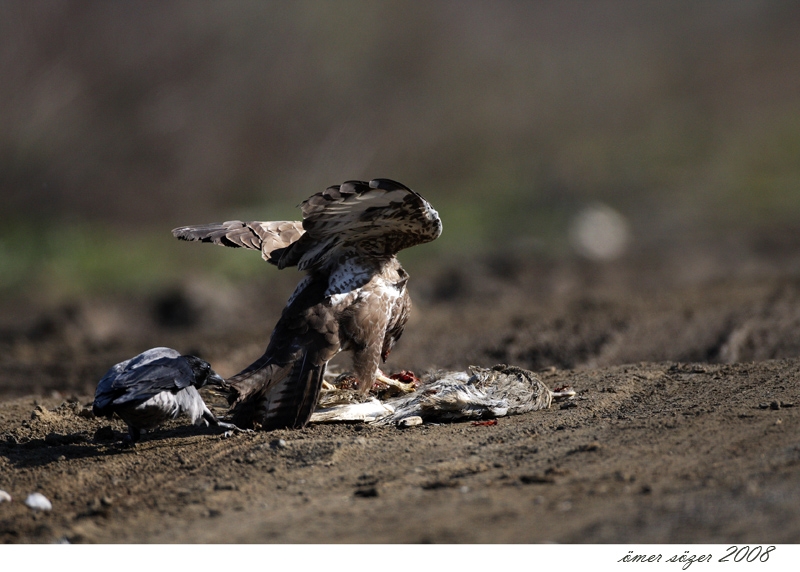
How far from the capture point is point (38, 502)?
4.47m

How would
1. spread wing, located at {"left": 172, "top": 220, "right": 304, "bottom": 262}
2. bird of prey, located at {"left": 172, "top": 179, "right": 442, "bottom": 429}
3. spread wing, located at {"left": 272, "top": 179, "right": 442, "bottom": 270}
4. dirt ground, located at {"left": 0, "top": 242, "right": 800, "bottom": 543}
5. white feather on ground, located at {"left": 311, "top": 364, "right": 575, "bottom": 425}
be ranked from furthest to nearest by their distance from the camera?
spread wing, located at {"left": 172, "top": 220, "right": 304, "bottom": 262} → white feather on ground, located at {"left": 311, "top": 364, "right": 575, "bottom": 425} → bird of prey, located at {"left": 172, "top": 179, "right": 442, "bottom": 429} → spread wing, located at {"left": 272, "top": 179, "right": 442, "bottom": 270} → dirt ground, located at {"left": 0, "top": 242, "right": 800, "bottom": 543}

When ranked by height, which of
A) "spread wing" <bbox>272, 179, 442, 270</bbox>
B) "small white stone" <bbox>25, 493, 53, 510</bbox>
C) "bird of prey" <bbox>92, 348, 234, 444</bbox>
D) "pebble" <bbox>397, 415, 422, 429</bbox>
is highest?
"spread wing" <bbox>272, 179, 442, 270</bbox>

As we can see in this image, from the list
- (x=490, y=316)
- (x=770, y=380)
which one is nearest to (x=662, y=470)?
(x=770, y=380)

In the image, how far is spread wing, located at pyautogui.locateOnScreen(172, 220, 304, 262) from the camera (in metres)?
6.28

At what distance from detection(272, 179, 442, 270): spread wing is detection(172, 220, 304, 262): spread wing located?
14 cm

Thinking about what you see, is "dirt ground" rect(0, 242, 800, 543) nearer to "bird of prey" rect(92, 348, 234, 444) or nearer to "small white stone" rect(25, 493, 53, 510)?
"small white stone" rect(25, 493, 53, 510)

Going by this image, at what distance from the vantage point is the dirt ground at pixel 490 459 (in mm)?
3613

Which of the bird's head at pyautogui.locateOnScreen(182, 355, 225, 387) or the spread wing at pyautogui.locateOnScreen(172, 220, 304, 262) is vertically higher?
the spread wing at pyautogui.locateOnScreen(172, 220, 304, 262)

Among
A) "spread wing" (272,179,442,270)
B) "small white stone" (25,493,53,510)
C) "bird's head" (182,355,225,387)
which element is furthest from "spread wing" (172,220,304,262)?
"small white stone" (25,493,53,510)

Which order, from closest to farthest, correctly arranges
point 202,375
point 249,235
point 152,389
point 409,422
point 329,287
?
point 152,389
point 202,375
point 409,422
point 329,287
point 249,235

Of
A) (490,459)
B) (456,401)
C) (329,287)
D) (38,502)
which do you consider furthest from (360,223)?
(38,502)

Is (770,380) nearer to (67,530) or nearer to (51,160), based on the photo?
(67,530)

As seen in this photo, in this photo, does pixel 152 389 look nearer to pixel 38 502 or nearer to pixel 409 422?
pixel 38 502

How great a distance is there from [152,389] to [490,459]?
1.87m
